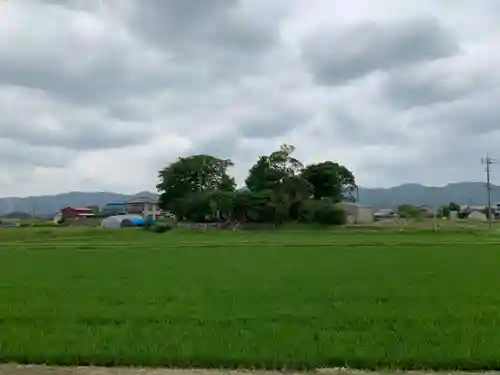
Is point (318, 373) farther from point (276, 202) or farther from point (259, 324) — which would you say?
point (276, 202)

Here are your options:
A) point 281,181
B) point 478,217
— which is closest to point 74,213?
point 281,181

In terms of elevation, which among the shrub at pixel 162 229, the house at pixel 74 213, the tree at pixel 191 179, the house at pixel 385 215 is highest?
the tree at pixel 191 179

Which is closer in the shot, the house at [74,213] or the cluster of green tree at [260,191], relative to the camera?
the cluster of green tree at [260,191]

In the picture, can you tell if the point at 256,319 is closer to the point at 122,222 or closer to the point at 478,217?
the point at 122,222

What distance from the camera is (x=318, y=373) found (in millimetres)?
7480

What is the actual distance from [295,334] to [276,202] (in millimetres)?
83283

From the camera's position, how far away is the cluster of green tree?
94.2 metres

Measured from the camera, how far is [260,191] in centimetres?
9775

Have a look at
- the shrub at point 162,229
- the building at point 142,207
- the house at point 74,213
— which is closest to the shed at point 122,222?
the shrub at point 162,229

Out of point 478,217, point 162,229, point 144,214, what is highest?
point 144,214

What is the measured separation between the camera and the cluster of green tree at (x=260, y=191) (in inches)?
3708

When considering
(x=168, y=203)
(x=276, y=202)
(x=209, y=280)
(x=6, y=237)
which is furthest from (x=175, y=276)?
(x=168, y=203)

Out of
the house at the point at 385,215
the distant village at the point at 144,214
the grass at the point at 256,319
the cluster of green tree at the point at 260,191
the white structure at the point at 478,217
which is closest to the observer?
the grass at the point at 256,319

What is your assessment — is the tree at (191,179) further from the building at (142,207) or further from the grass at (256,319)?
the grass at (256,319)
